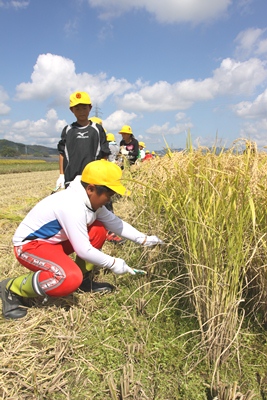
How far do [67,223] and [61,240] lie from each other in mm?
301

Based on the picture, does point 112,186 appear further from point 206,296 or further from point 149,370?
point 149,370

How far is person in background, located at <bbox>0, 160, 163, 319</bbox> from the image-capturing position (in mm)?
1868

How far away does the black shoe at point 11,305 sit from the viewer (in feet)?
6.44

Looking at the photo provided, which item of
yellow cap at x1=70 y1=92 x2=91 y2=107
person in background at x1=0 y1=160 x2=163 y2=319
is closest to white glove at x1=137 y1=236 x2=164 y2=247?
person in background at x1=0 y1=160 x2=163 y2=319

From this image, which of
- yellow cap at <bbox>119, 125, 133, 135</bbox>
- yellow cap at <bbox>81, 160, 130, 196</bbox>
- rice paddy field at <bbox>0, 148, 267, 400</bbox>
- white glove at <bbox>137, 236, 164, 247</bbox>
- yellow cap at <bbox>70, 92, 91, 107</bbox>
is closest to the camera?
rice paddy field at <bbox>0, 148, 267, 400</bbox>

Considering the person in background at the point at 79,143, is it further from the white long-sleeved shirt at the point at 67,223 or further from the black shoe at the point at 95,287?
the black shoe at the point at 95,287

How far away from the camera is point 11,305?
2.01m

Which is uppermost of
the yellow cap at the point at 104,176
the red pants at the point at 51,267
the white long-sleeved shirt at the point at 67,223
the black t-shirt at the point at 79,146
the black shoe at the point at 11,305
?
the black t-shirt at the point at 79,146

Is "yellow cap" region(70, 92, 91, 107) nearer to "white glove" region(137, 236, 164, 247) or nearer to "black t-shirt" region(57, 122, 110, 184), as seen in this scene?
"black t-shirt" region(57, 122, 110, 184)

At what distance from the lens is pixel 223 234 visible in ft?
5.10

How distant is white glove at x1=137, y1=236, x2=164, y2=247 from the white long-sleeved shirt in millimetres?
325

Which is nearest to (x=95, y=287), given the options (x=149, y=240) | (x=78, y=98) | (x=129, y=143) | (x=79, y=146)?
(x=149, y=240)

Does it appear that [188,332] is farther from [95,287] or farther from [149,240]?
[95,287]

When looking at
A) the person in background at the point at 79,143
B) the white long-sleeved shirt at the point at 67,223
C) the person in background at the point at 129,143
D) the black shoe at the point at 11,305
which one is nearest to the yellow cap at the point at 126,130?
the person in background at the point at 129,143
